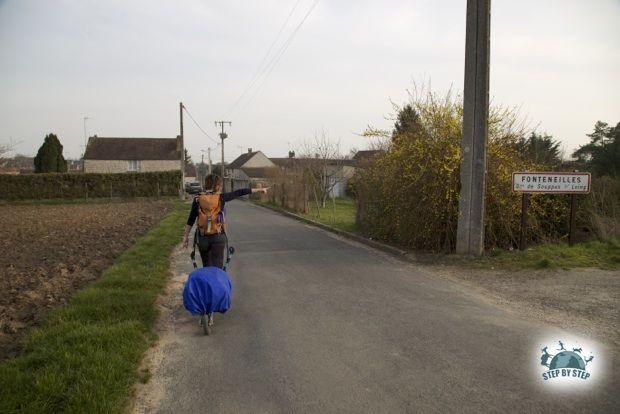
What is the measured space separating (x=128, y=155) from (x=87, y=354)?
2487 inches

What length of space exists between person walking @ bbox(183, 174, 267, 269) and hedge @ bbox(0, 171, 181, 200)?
37078 mm

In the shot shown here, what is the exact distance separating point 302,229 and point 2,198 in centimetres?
3129

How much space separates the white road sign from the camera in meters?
9.85

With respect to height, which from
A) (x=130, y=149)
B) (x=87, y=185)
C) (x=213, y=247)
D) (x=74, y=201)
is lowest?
(x=74, y=201)

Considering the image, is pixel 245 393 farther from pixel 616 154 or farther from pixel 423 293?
pixel 616 154

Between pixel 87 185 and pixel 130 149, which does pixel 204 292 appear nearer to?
pixel 87 185

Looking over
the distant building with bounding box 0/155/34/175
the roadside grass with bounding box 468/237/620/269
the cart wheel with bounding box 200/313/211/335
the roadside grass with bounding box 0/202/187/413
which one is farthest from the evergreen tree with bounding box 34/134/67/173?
the cart wheel with bounding box 200/313/211/335

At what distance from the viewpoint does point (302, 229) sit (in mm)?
17375

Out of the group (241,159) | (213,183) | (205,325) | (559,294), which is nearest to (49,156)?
(241,159)

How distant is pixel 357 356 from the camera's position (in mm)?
4578

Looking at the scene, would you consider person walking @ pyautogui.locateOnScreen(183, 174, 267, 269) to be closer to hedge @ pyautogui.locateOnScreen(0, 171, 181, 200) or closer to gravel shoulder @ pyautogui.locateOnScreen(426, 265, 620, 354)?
gravel shoulder @ pyautogui.locateOnScreen(426, 265, 620, 354)

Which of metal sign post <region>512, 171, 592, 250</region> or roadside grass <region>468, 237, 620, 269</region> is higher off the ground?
metal sign post <region>512, 171, 592, 250</region>

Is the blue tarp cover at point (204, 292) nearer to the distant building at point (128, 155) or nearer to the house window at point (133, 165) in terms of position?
the distant building at point (128, 155)

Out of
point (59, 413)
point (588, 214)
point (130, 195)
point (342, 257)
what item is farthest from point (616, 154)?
point (130, 195)
